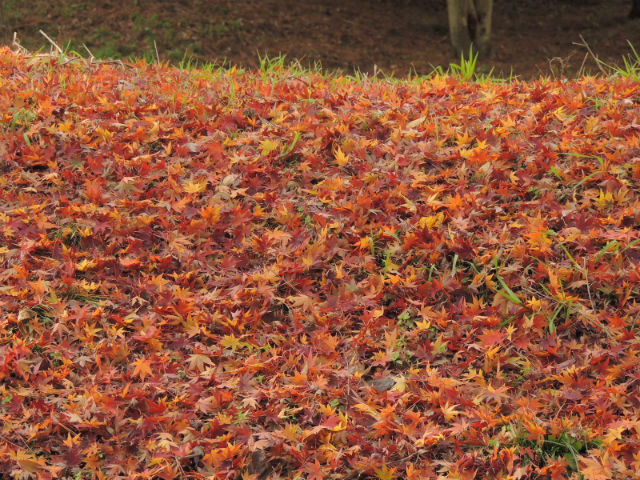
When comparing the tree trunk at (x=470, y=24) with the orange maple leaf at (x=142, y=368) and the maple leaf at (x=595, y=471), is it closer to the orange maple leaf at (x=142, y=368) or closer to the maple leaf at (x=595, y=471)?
the orange maple leaf at (x=142, y=368)

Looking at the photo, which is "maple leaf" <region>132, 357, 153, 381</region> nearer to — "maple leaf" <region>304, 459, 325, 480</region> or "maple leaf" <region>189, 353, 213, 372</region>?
"maple leaf" <region>189, 353, 213, 372</region>

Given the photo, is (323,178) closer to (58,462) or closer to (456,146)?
(456,146)

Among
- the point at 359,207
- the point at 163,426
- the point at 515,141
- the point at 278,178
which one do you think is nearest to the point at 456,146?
the point at 515,141

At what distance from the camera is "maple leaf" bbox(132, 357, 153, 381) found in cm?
272

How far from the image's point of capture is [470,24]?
10.6m

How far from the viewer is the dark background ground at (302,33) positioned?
37.2 ft

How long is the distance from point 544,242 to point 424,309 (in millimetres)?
698

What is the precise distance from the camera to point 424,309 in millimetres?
2977

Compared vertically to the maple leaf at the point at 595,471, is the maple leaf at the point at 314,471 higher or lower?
lower

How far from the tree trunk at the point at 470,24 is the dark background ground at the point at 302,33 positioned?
49 cm

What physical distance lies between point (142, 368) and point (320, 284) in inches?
37.4

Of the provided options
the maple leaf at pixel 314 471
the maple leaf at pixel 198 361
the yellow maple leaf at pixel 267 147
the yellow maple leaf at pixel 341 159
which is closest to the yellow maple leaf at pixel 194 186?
the yellow maple leaf at pixel 267 147

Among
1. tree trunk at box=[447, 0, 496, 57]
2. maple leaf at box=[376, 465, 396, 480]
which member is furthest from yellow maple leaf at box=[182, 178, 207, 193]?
tree trunk at box=[447, 0, 496, 57]

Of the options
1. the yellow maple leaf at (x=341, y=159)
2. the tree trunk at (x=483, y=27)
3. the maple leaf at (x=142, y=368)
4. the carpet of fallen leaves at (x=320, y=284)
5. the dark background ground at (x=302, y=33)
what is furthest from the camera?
the dark background ground at (x=302, y=33)
